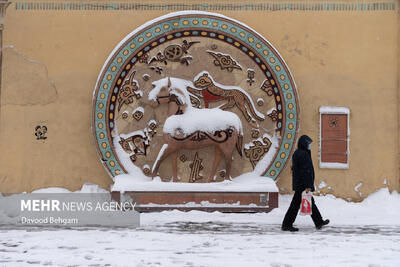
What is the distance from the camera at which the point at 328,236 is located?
20.2 feet

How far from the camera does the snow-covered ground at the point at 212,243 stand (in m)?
4.98

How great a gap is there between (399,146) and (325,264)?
412cm

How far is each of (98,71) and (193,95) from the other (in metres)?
1.55

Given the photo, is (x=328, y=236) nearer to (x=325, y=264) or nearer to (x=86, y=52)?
(x=325, y=264)

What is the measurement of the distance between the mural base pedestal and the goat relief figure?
16.1 inches

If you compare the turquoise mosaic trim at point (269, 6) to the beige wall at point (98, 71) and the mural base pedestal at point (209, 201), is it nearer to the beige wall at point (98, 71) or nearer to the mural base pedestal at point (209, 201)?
the beige wall at point (98, 71)

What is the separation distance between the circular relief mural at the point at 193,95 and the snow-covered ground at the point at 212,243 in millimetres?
962

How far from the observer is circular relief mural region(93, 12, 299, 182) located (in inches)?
319

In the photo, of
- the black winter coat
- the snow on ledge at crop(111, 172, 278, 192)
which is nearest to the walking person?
the black winter coat

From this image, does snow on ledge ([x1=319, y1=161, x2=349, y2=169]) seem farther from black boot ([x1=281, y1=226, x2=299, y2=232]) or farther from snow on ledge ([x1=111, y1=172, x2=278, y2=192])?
black boot ([x1=281, y1=226, x2=299, y2=232])

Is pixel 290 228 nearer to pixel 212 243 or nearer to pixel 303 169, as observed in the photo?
pixel 303 169

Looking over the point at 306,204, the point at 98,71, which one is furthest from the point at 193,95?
the point at 306,204

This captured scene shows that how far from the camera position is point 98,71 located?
28.1 ft

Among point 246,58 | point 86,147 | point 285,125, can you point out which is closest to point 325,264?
point 285,125
